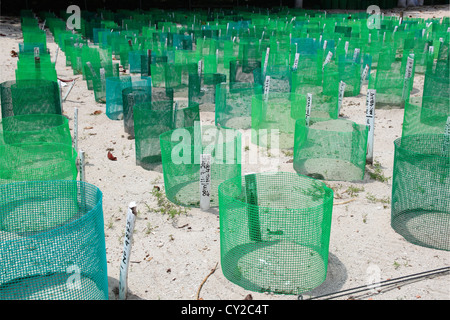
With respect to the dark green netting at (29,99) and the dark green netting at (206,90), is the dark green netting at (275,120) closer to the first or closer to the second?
the dark green netting at (206,90)

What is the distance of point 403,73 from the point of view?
11.2 meters

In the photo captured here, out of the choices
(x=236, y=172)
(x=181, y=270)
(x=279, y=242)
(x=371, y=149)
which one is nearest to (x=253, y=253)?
(x=279, y=242)

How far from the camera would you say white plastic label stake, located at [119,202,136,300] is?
13.4 ft

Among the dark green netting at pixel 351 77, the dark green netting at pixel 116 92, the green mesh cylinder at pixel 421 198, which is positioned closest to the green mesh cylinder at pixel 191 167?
the green mesh cylinder at pixel 421 198

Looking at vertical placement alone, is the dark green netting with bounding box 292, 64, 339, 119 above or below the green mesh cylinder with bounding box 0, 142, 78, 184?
above

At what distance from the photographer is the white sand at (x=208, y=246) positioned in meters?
4.64

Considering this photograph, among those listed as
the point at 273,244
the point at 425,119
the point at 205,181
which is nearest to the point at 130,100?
the point at 205,181

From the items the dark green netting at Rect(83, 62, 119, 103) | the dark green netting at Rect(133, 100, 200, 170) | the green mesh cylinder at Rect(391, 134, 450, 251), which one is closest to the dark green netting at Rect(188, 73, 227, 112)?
the dark green netting at Rect(83, 62, 119, 103)

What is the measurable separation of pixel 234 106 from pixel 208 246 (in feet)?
14.8

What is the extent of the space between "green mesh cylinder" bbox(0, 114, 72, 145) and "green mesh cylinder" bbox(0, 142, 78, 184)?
375 millimetres

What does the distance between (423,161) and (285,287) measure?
6.91 ft

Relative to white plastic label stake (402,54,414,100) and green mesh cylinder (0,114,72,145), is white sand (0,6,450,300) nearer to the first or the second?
green mesh cylinder (0,114,72,145)

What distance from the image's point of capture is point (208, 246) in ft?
17.8

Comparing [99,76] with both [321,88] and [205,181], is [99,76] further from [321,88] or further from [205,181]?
[205,181]
